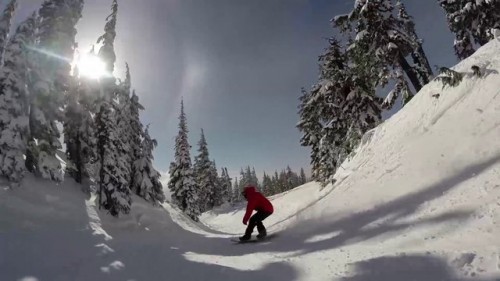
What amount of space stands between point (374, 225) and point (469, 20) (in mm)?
25967

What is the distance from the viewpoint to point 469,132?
10.2 m

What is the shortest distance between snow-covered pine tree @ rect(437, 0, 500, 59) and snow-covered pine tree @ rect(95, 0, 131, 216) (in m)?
24.0

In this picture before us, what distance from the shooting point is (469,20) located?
28.0m

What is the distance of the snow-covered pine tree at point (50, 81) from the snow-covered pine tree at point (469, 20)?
2571 cm

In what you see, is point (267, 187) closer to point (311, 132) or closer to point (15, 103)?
point (311, 132)

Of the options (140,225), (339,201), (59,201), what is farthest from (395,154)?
(59,201)

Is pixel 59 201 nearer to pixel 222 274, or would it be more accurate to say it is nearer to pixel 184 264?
pixel 184 264

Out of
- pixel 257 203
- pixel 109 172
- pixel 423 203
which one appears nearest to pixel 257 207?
pixel 257 203

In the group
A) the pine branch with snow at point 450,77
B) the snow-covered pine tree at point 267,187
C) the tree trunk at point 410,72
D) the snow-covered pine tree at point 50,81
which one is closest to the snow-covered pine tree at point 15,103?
the snow-covered pine tree at point 50,81

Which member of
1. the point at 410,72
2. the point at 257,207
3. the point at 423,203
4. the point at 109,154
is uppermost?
the point at 410,72

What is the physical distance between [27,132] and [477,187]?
53.3 ft

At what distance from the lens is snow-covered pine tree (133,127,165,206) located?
83.8ft

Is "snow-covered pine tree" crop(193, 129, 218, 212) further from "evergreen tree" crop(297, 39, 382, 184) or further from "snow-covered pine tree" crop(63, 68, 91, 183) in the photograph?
"snow-covered pine tree" crop(63, 68, 91, 183)

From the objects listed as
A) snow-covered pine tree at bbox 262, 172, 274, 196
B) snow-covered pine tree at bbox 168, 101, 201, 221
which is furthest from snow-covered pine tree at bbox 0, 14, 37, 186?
snow-covered pine tree at bbox 262, 172, 274, 196
